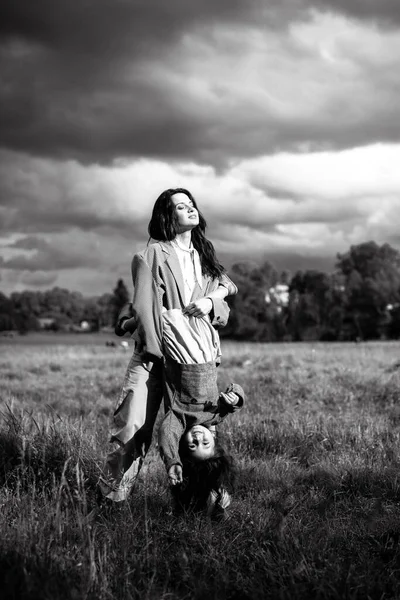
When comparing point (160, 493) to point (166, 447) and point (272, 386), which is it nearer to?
point (166, 447)

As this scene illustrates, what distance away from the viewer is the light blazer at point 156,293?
502 cm

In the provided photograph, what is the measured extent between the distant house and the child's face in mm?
122455

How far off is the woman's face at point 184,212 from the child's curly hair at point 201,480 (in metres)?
1.56

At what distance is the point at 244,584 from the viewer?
3883 mm

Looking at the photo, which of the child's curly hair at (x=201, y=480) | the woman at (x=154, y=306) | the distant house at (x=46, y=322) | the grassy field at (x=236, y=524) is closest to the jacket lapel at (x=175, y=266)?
the woman at (x=154, y=306)

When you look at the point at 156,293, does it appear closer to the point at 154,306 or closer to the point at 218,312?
the point at 154,306

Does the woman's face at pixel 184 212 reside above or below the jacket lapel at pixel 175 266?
above

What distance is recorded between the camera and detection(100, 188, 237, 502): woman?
16.6 ft

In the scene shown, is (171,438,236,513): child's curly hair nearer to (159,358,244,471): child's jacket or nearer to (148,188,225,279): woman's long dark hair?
(159,358,244,471): child's jacket

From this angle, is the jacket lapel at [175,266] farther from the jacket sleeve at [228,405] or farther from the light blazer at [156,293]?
the jacket sleeve at [228,405]

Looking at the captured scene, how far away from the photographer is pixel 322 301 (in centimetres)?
8381

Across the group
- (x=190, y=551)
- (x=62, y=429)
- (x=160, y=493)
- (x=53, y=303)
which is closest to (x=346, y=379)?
(x=62, y=429)

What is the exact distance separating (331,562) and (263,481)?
1884mm

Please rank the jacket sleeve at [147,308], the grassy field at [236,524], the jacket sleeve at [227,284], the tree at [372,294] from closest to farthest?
the grassy field at [236,524] → the jacket sleeve at [147,308] → the jacket sleeve at [227,284] → the tree at [372,294]
